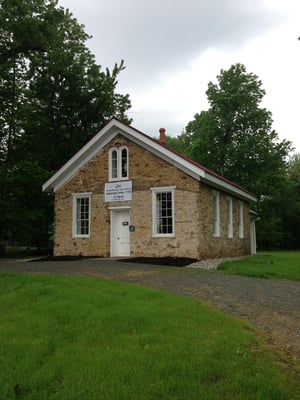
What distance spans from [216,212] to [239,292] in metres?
9.65

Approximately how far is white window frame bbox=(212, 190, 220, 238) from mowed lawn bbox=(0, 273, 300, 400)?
35.3 feet

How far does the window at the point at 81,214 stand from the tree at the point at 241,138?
20.6 metres

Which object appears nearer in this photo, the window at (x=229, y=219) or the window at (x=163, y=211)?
the window at (x=163, y=211)

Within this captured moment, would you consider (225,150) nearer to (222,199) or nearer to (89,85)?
(89,85)

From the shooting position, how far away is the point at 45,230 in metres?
24.4

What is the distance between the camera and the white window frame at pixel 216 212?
17.5m

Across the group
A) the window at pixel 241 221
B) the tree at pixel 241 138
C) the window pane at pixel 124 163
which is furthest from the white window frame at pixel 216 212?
the tree at pixel 241 138

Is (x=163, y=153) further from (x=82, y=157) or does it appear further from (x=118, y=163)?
(x=82, y=157)

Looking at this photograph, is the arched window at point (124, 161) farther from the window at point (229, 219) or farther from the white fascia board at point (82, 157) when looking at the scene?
the window at point (229, 219)

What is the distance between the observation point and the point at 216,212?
58.6 ft

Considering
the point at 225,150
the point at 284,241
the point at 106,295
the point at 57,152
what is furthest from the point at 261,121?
the point at 106,295

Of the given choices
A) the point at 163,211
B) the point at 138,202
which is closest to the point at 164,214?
the point at 163,211

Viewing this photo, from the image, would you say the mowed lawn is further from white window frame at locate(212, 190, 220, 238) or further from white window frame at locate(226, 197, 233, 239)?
white window frame at locate(226, 197, 233, 239)

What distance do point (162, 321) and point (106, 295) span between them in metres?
2.09
